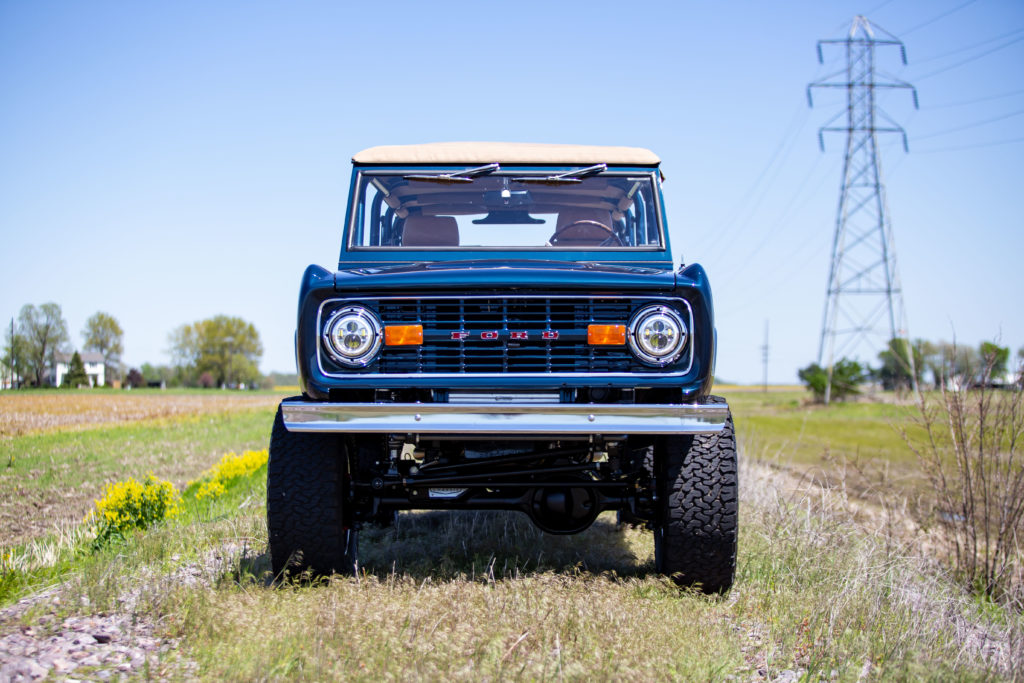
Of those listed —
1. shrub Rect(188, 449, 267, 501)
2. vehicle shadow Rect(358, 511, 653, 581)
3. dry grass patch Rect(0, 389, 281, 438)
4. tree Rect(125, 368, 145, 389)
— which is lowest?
vehicle shadow Rect(358, 511, 653, 581)

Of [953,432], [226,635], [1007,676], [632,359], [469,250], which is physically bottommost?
[1007,676]

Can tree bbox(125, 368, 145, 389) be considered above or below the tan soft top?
below

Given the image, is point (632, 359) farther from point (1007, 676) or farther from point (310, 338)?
point (1007, 676)

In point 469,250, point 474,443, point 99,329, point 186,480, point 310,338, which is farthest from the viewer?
point 186,480

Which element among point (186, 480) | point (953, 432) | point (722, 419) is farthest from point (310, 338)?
point (186, 480)

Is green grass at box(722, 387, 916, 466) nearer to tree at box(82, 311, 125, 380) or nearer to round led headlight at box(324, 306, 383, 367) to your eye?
round led headlight at box(324, 306, 383, 367)

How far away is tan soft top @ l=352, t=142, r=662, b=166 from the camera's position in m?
5.06

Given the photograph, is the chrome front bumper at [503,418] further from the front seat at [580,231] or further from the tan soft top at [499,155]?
the tan soft top at [499,155]

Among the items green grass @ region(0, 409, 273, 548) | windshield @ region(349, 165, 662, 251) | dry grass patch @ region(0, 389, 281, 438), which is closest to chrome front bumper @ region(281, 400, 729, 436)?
windshield @ region(349, 165, 662, 251)

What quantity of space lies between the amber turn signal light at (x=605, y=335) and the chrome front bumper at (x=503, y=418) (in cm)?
35

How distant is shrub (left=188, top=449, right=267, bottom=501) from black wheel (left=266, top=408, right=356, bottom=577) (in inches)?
141

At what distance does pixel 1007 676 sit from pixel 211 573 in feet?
12.2

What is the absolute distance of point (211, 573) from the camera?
4.30m

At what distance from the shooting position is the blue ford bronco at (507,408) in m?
3.66
